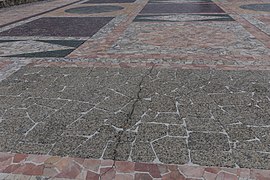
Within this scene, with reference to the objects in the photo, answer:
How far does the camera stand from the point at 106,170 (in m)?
3.13

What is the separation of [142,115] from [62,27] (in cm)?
755

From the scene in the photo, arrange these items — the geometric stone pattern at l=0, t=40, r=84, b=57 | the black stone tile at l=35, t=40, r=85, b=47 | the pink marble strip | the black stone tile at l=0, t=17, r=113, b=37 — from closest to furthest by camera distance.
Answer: the pink marble strip < the geometric stone pattern at l=0, t=40, r=84, b=57 < the black stone tile at l=35, t=40, r=85, b=47 < the black stone tile at l=0, t=17, r=113, b=37

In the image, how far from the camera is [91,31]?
32.2 ft

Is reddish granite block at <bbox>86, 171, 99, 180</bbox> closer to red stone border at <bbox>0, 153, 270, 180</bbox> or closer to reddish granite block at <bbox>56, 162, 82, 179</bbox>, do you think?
red stone border at <bbox>0, 153, 270, 180</bbox>

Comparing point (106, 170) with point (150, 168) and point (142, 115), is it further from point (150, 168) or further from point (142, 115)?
point (142, 115)

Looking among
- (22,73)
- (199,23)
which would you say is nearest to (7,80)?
(22,73)

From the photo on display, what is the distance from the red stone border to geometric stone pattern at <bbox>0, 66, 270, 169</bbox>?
100mm

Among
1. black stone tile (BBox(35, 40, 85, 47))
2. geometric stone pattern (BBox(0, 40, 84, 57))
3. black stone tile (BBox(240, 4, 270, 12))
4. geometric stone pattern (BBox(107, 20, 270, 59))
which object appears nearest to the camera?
geometric stone pattern (BBox(107, 20, 270, 59))

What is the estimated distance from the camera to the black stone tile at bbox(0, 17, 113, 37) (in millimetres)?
9674

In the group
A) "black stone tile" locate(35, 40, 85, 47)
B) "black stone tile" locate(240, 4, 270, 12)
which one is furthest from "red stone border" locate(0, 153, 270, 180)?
"black stone tile" locate(240, 4, 270, 12)

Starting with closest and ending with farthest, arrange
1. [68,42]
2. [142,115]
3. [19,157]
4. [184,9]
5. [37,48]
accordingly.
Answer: [19,157] < [142,115] < [37,48] < [68,42] < [184,9]

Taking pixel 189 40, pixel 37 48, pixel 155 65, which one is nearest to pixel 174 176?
pixel 155 65

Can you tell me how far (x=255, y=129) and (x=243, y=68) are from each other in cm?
244

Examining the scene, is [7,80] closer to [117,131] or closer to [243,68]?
[117,131]
